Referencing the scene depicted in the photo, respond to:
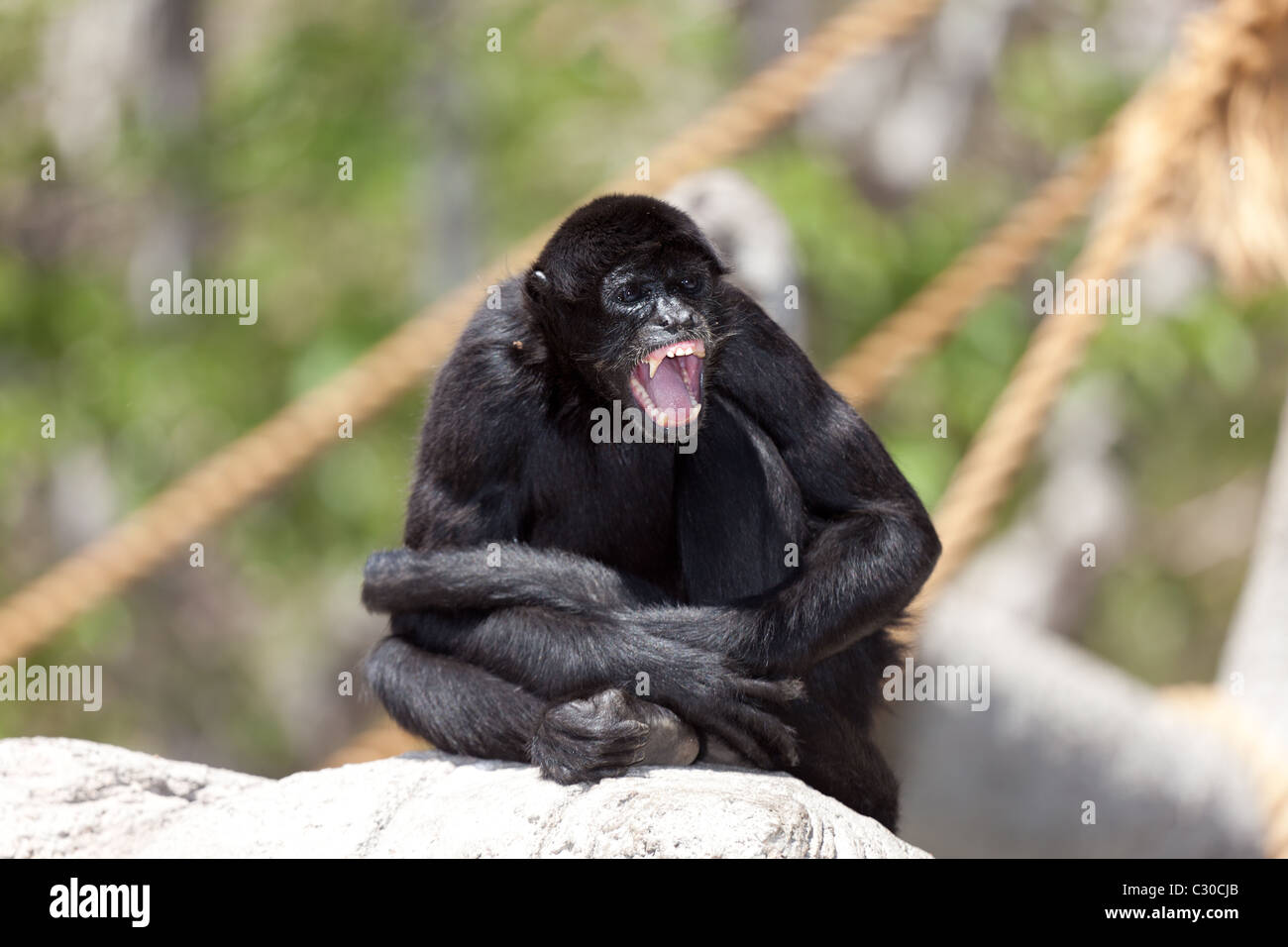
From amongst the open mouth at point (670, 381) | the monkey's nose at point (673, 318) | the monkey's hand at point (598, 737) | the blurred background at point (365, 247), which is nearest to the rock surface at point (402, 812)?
the monkey's hand at point (598, 737)

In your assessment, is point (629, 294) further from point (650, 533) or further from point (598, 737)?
point (598, 737)

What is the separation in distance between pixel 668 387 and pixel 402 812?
1379 mm

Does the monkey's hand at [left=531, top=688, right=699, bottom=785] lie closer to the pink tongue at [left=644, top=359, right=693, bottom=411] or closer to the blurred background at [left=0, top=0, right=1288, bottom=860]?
the pink tongue at [left=644, top=359, right=693, bottom=411]

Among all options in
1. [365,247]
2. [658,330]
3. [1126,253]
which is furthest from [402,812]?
[365,247]

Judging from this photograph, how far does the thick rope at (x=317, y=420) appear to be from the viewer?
7.18m

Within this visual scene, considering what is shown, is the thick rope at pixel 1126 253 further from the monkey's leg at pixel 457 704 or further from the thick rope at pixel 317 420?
the monkey's leg at pixel 457 704

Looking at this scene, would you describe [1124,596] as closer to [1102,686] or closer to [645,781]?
[1102,686]

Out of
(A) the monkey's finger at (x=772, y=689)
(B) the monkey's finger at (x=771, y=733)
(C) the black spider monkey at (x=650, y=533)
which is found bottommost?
(B) the monkey's finger at (x=771, y=733)

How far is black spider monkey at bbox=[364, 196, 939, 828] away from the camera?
4.25 metres

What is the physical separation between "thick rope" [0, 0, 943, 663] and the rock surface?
240 cm

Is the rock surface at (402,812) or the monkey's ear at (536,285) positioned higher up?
the monkey's ear at (536,285)

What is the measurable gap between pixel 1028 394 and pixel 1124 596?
11.5m
